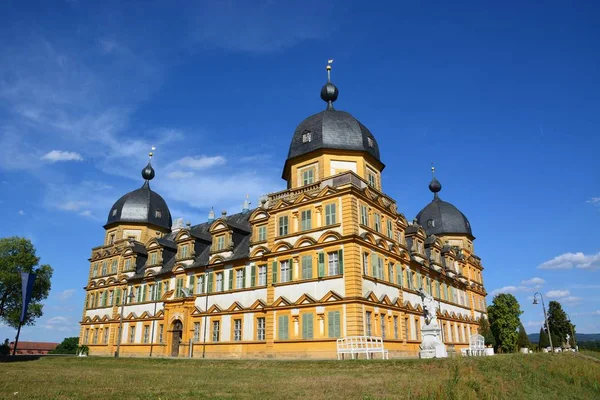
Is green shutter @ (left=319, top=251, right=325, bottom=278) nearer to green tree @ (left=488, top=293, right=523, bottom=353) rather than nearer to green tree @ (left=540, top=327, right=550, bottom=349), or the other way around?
green tree @ (left=488, top=293, right=523, bottom=353)

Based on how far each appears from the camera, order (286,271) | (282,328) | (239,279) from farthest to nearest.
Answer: (239,279) → (286,271) → (282,328)

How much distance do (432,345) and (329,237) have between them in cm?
853

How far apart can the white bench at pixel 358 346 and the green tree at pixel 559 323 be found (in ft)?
171

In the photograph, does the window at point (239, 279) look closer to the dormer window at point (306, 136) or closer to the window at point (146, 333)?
the dormer window at point (306, 136)

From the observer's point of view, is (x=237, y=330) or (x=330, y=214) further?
(x=237, y=330)

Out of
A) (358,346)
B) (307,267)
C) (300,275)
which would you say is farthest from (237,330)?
(358,346)

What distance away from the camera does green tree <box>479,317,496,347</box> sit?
44.9 metres

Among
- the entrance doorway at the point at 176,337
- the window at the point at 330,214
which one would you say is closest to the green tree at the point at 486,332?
the window at the point at 330,214

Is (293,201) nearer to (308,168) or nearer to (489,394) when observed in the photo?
(308,168)

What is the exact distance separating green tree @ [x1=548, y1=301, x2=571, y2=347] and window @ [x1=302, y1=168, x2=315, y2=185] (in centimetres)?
5306

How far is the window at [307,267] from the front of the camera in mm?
27641

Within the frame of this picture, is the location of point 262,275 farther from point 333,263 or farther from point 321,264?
point 333,263

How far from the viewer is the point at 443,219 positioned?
50.8 metres

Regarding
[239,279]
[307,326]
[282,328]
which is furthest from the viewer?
[239,279]
